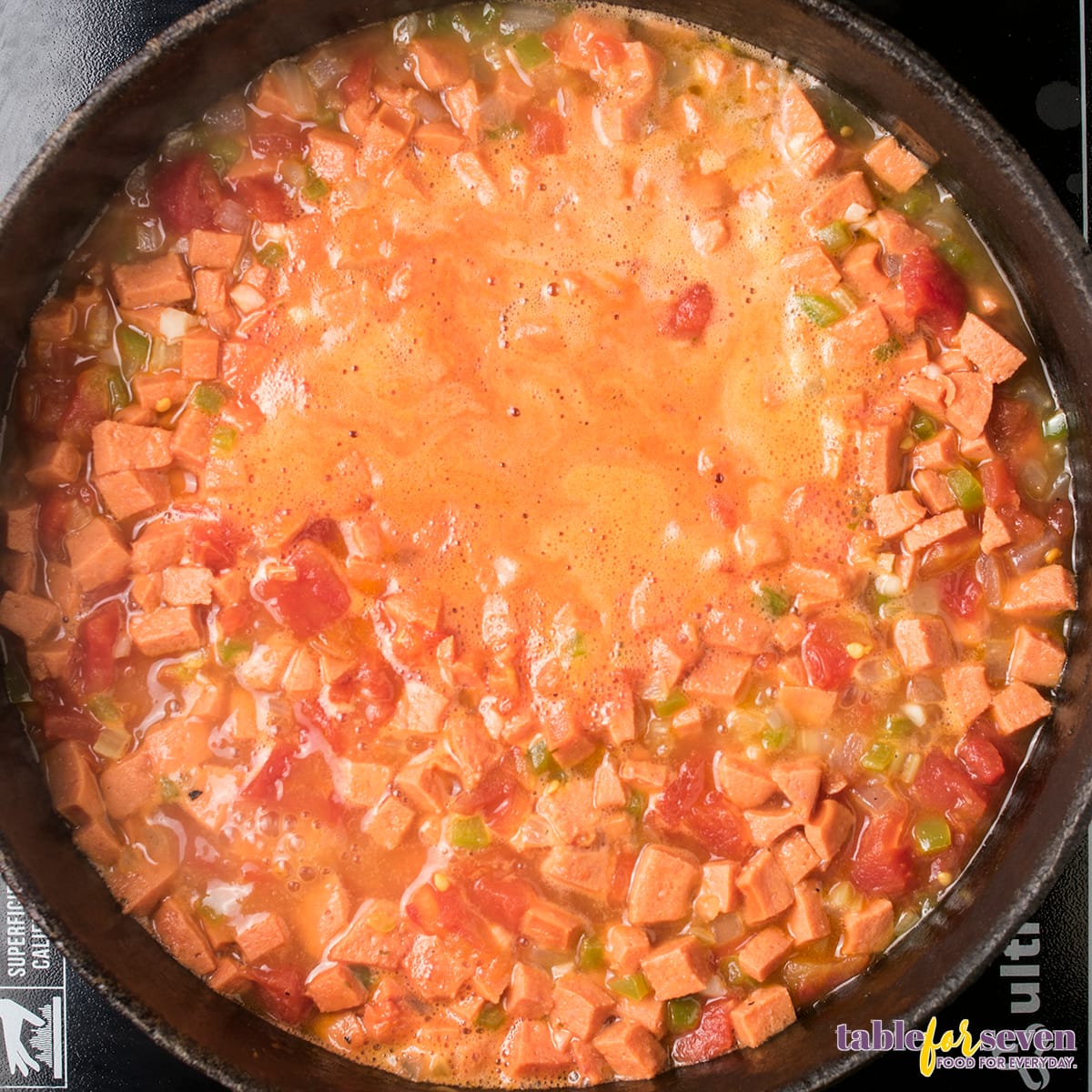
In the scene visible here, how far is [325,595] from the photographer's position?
3.07 metres

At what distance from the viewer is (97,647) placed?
3078 millimetres

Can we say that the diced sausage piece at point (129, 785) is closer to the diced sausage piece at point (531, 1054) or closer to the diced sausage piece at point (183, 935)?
the diced sausage piece at point (183, 935)

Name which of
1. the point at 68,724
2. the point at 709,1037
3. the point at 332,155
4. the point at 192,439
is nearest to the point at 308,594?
the point at 192,439

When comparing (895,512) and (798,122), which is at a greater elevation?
(798,122)

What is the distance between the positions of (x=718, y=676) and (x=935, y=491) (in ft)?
2.60

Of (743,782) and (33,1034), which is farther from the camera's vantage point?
(33,1034)

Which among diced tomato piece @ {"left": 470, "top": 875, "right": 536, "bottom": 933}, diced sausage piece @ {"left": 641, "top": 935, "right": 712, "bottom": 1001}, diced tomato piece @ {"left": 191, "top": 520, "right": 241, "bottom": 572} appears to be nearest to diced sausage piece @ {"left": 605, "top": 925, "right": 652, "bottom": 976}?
diced sausage piece @ {"left": 641, "top": 935, "right": 712, "bottom": 1001}

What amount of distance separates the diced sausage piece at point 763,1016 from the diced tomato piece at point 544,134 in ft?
7.84

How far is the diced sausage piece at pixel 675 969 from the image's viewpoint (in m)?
2.99

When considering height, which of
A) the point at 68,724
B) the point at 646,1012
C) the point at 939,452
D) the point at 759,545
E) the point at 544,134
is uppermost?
the point at 544,134

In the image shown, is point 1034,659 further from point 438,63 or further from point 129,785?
point 129,785

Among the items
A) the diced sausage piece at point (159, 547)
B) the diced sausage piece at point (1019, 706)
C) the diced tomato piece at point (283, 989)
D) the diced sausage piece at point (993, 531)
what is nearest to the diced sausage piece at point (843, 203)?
the diced sausage piece at point (993, 531)

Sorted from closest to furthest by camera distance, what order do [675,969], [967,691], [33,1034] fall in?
[675,969] → [967,691] → [33,1034]

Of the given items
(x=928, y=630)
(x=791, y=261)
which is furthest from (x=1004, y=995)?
(x=791, y=261)
